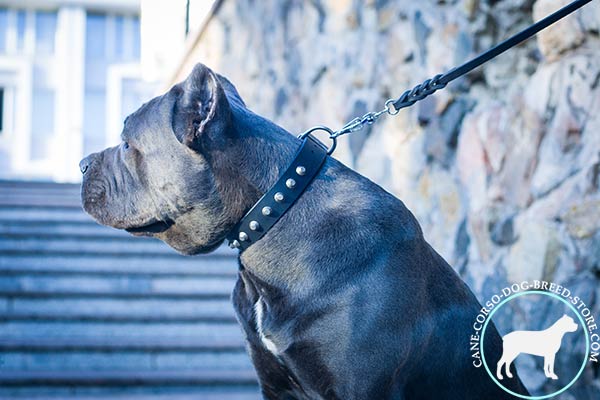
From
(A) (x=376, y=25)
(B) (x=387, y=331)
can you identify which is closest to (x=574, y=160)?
(B) (x=387, y=331)

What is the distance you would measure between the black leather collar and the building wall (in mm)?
12608

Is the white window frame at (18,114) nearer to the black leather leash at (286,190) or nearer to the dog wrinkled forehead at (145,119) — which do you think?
the dog wrinkled forehead at (145,119)

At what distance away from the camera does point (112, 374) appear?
358 cm

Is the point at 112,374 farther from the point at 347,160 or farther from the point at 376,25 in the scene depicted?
the point at 376,25

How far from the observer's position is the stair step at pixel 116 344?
12.4ft

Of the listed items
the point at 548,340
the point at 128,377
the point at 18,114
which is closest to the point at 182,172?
the point at 548,340

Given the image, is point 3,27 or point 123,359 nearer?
point 123,359

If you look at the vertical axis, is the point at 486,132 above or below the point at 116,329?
above

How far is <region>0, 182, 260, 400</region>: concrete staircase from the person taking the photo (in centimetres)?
358

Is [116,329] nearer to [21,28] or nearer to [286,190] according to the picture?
[286,190]

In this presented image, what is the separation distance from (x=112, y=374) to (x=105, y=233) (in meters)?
1.75

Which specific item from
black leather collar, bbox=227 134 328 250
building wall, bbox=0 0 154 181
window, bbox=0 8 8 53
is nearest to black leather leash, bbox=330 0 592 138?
black leather collar, bbox=227 134 328 250

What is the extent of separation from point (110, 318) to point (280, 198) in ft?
7.86

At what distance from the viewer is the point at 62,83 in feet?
47.5
